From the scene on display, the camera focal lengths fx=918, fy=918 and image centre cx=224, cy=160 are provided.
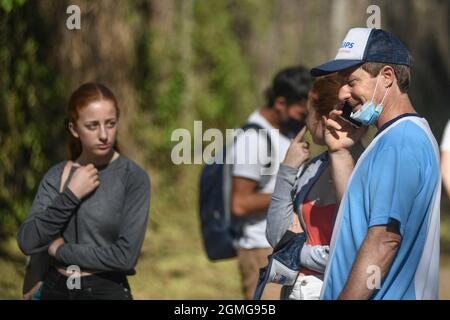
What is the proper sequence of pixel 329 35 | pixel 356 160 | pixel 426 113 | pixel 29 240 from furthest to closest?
pixel 426 113 → pixel 329 35 → pixel 29 240 → pixel 356 160

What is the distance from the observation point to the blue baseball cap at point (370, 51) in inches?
134

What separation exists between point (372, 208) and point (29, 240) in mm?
1810

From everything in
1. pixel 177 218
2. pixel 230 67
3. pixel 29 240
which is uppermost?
pixel 230 67

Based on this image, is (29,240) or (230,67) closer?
(29,240)

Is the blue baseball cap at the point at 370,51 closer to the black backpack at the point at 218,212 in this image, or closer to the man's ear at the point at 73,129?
the man's ear at the point at 73,129

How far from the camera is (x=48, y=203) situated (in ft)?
14.4

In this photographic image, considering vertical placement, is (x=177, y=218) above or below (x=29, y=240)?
below

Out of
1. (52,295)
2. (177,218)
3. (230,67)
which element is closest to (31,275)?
(52,295)

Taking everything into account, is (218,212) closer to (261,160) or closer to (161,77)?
(261,160)

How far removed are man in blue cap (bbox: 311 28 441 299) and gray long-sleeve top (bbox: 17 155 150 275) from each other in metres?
1.25

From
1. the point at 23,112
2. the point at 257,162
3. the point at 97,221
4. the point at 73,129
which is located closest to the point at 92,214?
the point at 97,221

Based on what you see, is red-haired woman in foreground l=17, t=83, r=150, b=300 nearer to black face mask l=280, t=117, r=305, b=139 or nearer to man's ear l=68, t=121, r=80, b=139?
man's ear l=68, t=121, r=80, b=139

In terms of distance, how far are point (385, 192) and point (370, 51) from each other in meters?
0.57

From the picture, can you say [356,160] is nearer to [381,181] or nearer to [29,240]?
[381,181]
